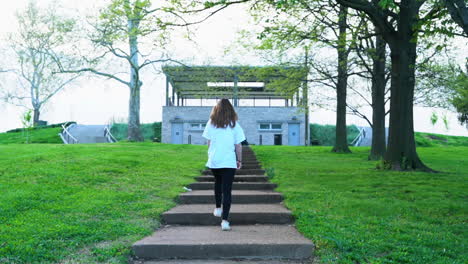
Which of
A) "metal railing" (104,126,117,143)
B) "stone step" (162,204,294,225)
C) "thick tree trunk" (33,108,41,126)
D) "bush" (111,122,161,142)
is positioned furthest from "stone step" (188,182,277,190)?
"thick tree trunk" (33,108,41,126)

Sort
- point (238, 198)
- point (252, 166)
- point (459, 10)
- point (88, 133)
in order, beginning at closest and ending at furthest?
point (459, 10), point (238, 198), point (252, 166), point (88, 133)

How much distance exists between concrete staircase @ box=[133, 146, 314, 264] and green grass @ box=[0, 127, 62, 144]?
3311 centimetres

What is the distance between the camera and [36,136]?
37.2m

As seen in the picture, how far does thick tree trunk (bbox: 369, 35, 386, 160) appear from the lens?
16.6 meters

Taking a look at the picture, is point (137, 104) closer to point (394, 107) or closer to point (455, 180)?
point (394, 107)

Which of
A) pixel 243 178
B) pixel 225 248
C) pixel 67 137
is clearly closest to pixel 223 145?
pixel 225 248

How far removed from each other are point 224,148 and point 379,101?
1318 centimetres

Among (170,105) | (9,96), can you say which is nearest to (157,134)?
(170,105)

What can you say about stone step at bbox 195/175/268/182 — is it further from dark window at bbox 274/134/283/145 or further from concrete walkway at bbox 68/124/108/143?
concrete walkway at bbox 68/124/108/143

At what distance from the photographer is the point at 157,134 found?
142ft

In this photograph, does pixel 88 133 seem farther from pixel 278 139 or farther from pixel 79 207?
pixel 79 207

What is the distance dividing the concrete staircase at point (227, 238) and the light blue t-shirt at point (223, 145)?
1.05 meters

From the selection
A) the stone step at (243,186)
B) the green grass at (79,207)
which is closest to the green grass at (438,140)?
the stone step at (243,186)

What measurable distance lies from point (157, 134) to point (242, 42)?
25.8 meters
